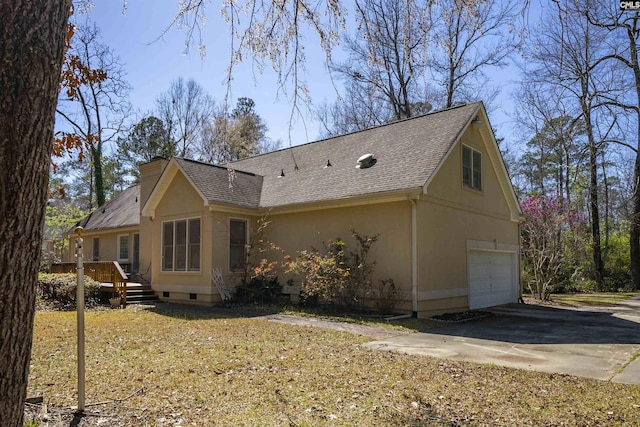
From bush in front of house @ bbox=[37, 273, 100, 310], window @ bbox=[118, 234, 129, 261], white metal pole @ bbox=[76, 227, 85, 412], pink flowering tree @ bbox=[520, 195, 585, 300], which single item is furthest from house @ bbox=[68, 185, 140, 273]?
pink flowering tree @ bbox=[520, 195, 585, 300]

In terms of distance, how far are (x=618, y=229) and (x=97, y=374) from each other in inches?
1363

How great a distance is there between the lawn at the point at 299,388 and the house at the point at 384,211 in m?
4.51

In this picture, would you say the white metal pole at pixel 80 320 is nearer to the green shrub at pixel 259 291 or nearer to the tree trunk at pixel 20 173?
the tree trunk at pixel 20 173

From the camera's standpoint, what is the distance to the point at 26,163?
240 centimetres

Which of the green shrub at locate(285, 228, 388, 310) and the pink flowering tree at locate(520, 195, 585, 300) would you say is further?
the pink flowering tree at locate(520, 195, 585, 300)

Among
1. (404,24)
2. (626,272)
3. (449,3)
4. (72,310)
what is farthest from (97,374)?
(626,272)

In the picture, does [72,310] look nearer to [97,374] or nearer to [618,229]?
[97,374]

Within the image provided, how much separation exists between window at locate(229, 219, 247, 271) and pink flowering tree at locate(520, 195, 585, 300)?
11.1 m

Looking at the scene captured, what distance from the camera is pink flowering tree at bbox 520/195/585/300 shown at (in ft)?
57.0

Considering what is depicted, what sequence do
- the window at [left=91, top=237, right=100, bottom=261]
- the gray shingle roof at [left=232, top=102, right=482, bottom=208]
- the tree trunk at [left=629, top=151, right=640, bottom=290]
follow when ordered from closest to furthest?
the gray shingle roof at [left=232, top=102, right=482, bottom=208] < the window at [left=91, top=237, right=100, bottom=261] < the tree trunk at [left=629, top=151, right=640, bottom=290]

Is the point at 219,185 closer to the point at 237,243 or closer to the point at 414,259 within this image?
the point at 237,243

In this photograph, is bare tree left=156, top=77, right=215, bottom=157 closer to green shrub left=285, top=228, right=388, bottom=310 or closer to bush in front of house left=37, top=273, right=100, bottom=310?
bush in front of house left=37, top=273, right=100, bottom=310

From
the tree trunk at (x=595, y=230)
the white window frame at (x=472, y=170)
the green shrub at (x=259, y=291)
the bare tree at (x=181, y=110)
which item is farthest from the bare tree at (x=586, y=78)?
the bare tree at (x=181, y=110)

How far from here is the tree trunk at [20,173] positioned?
7.63 ft
